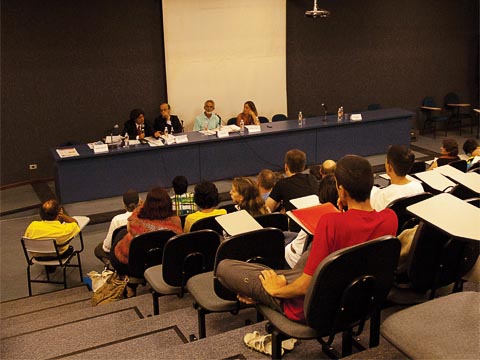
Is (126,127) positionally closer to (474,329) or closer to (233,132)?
(233,132)

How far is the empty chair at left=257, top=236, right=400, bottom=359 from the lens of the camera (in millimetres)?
2271

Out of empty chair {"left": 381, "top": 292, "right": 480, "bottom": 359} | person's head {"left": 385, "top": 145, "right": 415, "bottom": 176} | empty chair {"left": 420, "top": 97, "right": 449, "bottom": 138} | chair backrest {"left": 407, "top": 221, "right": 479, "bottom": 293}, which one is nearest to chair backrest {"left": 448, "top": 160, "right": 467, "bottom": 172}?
person's head {"left": 385, "top": 145, "right": 415, "bottom": 176}

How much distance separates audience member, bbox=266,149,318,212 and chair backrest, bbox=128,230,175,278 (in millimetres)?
1244

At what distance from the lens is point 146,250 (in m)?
3.99

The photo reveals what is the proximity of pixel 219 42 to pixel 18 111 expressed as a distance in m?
3.20

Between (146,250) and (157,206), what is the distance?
33 centimetres

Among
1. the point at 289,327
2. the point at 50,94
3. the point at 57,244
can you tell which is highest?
the point at 50,94

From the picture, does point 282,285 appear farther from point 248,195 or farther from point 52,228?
point 52,228

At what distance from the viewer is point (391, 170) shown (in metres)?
3.92

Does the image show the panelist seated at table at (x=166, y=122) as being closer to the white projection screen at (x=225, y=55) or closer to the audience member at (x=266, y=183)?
the white projection screen at (x=225, y=55)

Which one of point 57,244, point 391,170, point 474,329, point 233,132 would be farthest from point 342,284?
point 233,132

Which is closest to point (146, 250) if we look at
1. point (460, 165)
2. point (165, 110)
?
point (460, 165)

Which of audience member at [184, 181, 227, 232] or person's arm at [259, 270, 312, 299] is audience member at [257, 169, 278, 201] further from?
person's arm at [259, 270, 312, 299]

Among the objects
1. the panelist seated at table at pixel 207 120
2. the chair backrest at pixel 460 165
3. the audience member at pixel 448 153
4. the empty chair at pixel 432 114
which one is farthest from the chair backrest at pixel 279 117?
the chair backrest at pixel 460 165
